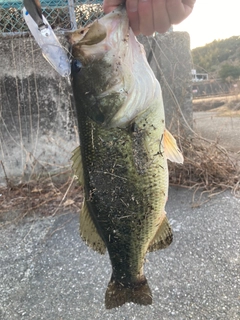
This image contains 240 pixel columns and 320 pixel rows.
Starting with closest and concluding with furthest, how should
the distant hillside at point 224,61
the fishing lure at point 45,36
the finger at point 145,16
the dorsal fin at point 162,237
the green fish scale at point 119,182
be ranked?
the fishing lure at point 45,36
the finger at point 145,16
the green fish scale at point 119,182
the dorsal fin at point 162,237
the distant hillside at point 224,61

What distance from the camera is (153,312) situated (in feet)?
8.46

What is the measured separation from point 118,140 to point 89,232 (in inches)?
19.7

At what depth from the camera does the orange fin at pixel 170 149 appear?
1589mm

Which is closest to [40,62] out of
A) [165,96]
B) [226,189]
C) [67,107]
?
[67,107]

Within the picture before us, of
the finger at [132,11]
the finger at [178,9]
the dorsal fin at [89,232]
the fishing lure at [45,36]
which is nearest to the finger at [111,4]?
the finger at [132,11]

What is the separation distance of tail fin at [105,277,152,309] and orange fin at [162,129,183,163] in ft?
2.29

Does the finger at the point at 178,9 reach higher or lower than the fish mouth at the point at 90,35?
higher

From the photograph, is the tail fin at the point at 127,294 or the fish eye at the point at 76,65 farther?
the tail fin at the point at 127,294

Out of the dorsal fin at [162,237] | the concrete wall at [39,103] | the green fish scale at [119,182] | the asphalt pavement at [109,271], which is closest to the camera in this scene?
the green fish scale at [119,182]

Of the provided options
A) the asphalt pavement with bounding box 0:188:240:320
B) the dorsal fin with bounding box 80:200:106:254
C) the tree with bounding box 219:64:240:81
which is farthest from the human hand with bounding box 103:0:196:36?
the tree with bounding box 219:64:240:81

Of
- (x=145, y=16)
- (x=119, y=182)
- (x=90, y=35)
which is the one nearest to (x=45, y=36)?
(x=90, y=35)

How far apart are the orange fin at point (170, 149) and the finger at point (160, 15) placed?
0.49 meters

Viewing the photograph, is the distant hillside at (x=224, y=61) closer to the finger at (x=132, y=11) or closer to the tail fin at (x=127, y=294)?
the finger at (x=132, y=11)

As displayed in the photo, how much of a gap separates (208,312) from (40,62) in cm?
371
